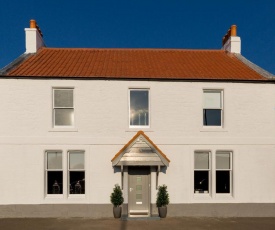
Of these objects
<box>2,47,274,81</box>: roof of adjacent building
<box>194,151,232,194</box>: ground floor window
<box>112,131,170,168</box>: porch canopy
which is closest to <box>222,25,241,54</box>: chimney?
<box>2,47,274,81</box>: roof of adjacent building

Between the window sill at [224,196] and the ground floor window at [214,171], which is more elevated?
the ground floor window at [214,171]

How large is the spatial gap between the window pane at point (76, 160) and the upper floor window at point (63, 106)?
150cm

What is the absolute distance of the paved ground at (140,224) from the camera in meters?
12.3

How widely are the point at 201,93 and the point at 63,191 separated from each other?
27.3ft

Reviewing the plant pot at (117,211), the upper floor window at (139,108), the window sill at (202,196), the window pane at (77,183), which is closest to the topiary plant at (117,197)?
the plant pot at (117,211)

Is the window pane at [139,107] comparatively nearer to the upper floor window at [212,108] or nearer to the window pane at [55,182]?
the upper floor window at [212,108]

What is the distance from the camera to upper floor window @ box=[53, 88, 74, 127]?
1427 cm

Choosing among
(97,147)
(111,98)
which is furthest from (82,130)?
(111,98)

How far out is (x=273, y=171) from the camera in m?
14.5

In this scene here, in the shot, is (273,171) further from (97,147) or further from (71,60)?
(71,60)

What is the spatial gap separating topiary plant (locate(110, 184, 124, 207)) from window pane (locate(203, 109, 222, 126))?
5441 mm

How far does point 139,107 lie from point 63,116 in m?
3.80

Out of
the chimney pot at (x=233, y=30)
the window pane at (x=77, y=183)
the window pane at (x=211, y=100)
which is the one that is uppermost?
the chimney pot at (x=233, y=30)

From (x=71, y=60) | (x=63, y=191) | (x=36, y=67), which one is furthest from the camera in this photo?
(x=71, y=60)
